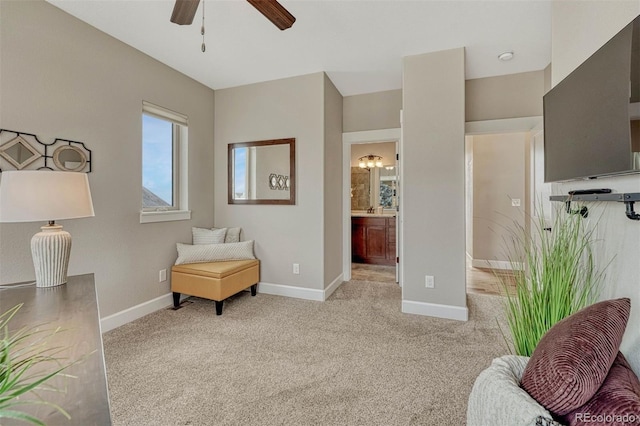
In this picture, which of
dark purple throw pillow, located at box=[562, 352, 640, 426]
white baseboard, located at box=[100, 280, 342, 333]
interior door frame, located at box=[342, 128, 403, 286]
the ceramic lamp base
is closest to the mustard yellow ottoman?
white baseboard, located at box=[100, 280, 342, 333]

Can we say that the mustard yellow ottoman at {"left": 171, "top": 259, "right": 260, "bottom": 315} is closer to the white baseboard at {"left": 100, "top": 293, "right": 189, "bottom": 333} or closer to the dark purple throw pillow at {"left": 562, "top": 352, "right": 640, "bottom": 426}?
the white baseboard at {"left": 100, "top": 293, "right": 189, "bottom": 333}

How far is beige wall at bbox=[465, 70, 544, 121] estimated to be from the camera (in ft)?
10.2

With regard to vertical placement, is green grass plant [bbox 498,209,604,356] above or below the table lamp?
below

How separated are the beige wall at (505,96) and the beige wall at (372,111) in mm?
854

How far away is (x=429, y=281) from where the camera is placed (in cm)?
277

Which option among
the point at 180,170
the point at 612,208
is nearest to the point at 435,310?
the point at 612,208

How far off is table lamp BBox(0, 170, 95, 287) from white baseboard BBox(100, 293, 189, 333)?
968 millimetres

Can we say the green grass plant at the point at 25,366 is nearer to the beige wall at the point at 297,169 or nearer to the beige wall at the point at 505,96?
the beige wall at the point at 297,169

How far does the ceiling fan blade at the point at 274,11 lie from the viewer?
1.54m

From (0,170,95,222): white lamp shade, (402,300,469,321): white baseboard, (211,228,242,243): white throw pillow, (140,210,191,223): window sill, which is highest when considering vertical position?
(0,170,95,222): white lamp shade

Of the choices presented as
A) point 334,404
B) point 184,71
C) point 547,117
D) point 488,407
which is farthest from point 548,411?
point 184,71

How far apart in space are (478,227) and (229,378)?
467 centimetres

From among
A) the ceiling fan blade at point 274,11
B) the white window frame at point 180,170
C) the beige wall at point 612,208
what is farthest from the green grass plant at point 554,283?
the white window frame at point 180,170

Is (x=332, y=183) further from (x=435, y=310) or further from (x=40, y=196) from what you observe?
(x=40, y=196)
